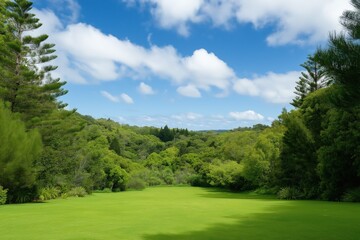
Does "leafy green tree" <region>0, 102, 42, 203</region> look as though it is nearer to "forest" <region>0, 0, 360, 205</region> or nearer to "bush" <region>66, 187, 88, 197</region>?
"forest" <region>0, 0, 360, 205</region>

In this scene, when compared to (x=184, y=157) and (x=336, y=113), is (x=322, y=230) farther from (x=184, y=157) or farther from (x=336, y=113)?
(x=184, y=157)

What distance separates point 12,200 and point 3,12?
43.6 ft

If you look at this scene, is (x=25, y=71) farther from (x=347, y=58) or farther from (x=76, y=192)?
(x=347, y=58)

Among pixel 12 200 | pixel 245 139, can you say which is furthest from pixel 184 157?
pixel 12 200

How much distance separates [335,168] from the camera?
22.6m

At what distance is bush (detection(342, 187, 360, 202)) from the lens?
69.5 feet

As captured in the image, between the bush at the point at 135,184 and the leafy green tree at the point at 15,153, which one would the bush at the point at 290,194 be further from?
the bush at the point at 135,184

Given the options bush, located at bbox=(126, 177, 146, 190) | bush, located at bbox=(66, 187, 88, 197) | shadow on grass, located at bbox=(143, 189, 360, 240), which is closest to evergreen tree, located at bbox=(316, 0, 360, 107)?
shadow on grass, located at bbox=(143, 189, 360, 240)

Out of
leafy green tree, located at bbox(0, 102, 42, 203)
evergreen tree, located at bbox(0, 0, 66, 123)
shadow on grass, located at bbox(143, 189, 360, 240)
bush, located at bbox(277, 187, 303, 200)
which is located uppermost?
evergreen tree, located at bbox(0, 0, 66, 123)

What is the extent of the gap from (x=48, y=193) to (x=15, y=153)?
7.14 m

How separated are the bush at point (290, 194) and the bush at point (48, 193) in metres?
16.2

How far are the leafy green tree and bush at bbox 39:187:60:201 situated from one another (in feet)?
9.53

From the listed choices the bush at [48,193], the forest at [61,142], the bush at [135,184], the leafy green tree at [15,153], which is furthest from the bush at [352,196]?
the bush at [135,184]

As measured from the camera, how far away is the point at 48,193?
26.1 meters
